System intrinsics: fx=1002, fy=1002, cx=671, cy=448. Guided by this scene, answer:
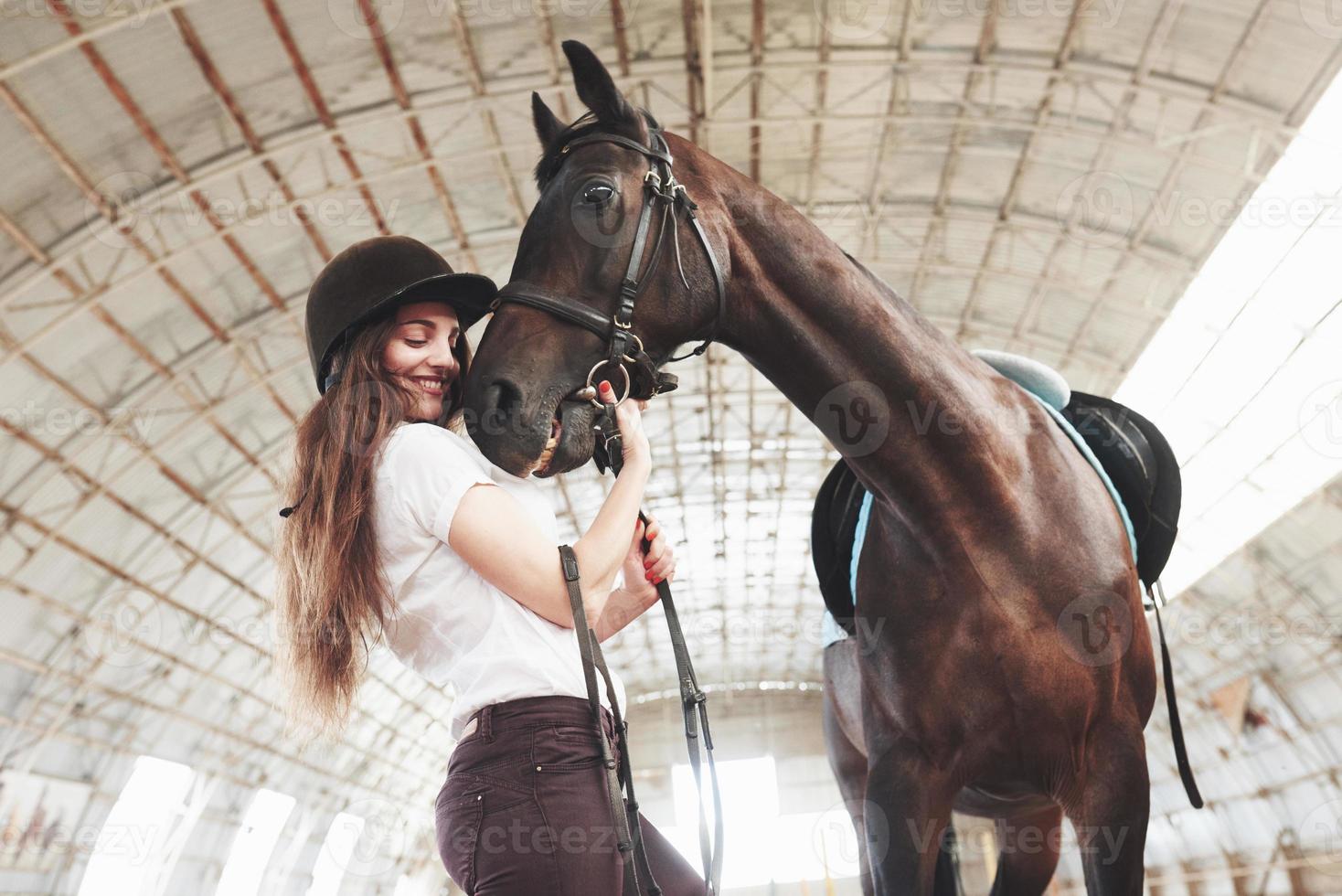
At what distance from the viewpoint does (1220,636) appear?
2530cm

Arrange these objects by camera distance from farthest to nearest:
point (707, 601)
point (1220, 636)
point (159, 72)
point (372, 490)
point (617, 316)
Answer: point (707, 601)
point (1220, 636)
point (159, 72)
point (617, 316)
point (372, 490)

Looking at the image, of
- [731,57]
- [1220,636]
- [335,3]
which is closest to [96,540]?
[335,3]

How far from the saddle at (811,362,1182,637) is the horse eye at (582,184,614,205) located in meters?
1.60

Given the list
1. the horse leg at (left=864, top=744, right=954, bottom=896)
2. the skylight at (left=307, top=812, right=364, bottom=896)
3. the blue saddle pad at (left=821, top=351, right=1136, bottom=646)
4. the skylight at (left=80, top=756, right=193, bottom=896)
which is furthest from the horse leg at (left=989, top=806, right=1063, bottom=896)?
the skylight at (left=307, top=812, right=364, bottom=896)

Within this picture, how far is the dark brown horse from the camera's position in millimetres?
2986

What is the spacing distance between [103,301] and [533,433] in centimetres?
1691

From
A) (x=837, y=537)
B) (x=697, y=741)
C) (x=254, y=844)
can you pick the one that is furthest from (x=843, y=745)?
(x=254, y=844)

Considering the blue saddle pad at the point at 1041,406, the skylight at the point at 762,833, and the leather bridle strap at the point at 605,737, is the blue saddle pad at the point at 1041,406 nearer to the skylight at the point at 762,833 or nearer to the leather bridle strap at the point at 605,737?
the leather bridle strap at the point at 605,737

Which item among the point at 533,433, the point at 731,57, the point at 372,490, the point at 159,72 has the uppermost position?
the point at 731,57

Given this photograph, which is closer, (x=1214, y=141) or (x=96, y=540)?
(x=1214, y=141)

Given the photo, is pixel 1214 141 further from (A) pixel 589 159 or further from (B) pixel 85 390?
(B) pixel 85 390

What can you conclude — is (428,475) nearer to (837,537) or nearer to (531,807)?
(531,807)

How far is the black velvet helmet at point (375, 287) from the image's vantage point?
2.63 metres

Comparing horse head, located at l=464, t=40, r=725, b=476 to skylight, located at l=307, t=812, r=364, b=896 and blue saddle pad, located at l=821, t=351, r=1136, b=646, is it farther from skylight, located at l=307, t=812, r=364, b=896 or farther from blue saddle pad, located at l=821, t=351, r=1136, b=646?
skylight, located at l=307, t=812, r=364, b=896
